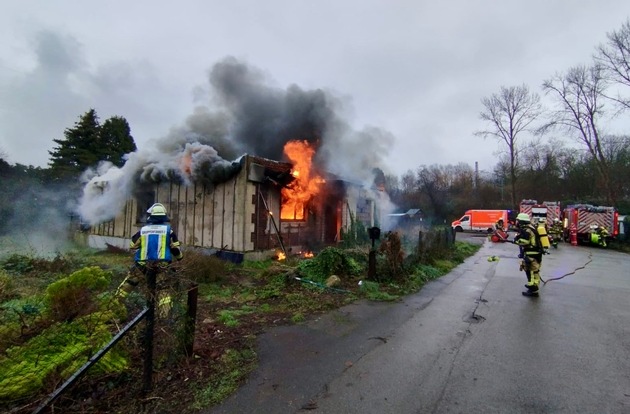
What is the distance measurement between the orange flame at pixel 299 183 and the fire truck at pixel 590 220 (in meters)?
18.7

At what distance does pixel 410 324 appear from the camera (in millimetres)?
5379

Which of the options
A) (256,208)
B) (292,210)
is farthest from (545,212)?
(256,208)

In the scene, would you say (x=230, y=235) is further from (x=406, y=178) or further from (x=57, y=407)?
(x=406, y=178)

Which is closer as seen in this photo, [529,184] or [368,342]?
[368,342]

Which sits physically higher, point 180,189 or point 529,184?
point 529,184

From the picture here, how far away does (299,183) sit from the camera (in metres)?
12.2

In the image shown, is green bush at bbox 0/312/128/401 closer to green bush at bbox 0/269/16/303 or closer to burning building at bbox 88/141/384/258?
green bush at bbox 0/269/16/303

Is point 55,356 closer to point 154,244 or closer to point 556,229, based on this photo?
point 154,244

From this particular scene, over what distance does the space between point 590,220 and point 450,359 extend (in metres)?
22.8

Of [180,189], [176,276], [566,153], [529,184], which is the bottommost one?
[176,276]

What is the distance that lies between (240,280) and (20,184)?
19428 mm

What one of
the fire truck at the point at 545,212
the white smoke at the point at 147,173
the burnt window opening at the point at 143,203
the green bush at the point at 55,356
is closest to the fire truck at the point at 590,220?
the fire truck at the point at 545,212

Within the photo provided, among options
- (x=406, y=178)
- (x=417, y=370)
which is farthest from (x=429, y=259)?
(x=406, y=178)

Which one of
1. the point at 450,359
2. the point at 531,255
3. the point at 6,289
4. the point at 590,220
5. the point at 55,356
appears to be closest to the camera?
the point at 55,356
